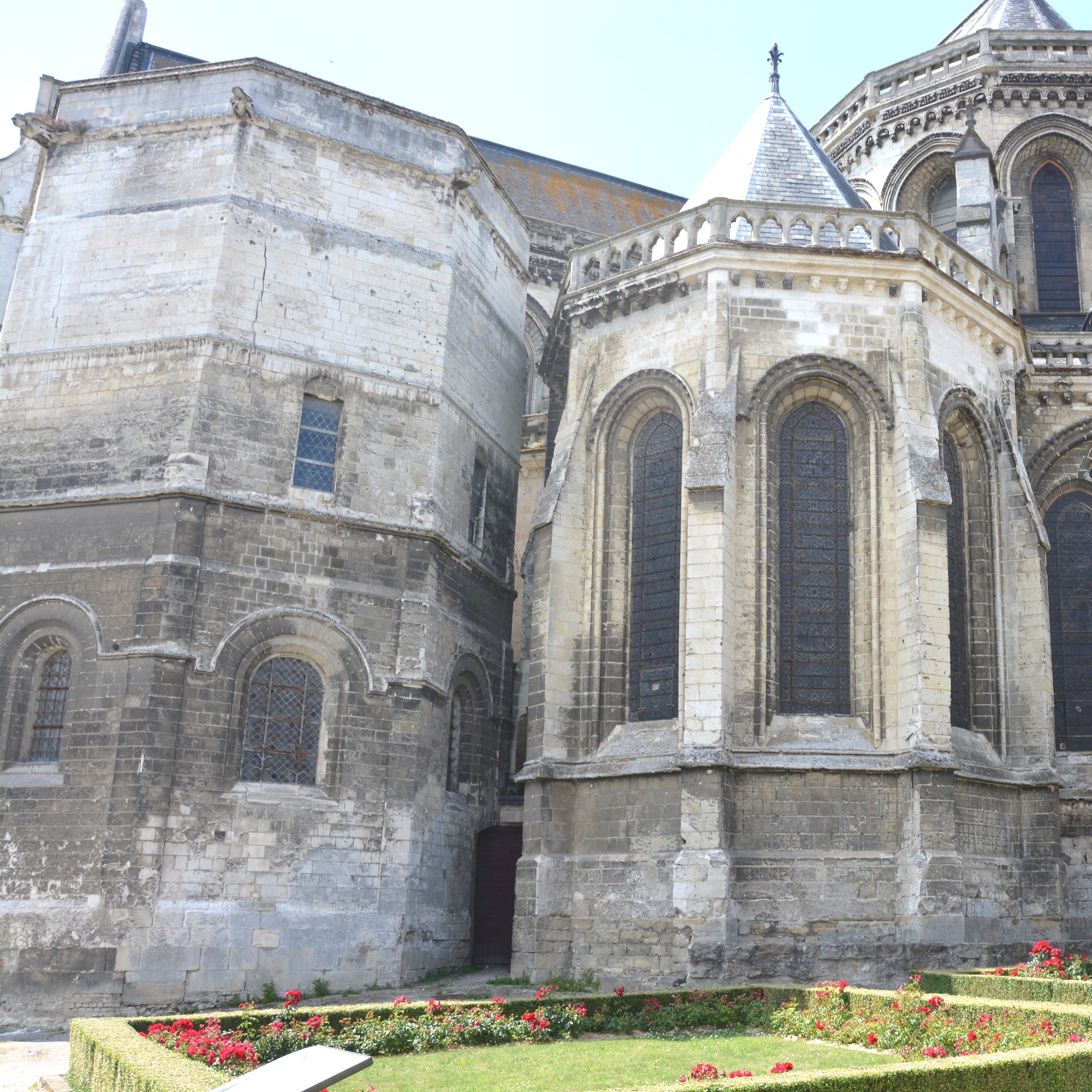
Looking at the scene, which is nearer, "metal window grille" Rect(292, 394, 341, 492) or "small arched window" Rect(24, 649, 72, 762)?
"small arched window" Rect(24, 649, 72, 762)

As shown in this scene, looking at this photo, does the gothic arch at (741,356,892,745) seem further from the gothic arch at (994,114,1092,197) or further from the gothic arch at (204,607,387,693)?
the gothic arch at (994,114,1092,197)

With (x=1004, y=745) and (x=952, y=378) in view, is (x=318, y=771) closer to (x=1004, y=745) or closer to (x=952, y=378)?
(x=1004, y=745)

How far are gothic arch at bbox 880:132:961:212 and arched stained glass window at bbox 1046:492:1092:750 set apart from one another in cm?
1013

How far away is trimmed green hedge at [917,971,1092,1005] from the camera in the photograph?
12.5 m

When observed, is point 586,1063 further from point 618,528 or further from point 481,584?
point 481,584

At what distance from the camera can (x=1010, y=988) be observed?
1306 cm

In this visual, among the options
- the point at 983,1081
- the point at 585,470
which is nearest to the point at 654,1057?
the point at 983,1081

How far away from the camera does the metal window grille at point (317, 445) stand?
18516 millimetres

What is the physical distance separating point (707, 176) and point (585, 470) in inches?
282

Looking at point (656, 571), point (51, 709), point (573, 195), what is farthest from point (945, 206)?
point (51, 709)

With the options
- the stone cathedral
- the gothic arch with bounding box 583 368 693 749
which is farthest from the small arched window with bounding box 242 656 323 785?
the gothic arch with bounding box 583 368 693 749

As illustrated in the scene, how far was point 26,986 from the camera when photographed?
15.4m

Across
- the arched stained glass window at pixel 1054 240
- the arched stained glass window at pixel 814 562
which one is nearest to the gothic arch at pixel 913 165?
the arched stained glass window at pixel 1054 240

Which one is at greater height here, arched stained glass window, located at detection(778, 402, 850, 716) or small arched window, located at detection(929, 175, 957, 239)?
small arched window, located at detection(929, 175, 957, 239)
